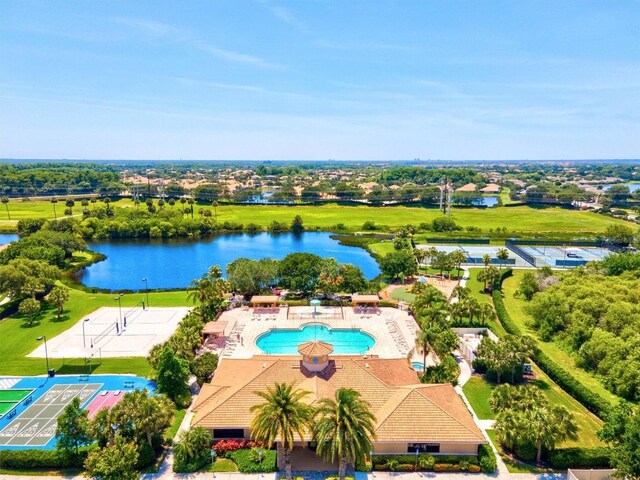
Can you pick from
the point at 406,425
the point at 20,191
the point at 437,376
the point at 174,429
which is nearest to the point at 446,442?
the point at 406,425

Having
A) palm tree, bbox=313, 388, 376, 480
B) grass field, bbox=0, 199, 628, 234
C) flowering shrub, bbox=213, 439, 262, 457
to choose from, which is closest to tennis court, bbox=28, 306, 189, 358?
flowering shrub, bbox=213, 439, 262, 457

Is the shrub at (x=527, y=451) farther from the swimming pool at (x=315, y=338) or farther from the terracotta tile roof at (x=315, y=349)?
the swimming pool at (x=315, y=338)

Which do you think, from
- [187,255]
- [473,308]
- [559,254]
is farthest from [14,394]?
[559,254]

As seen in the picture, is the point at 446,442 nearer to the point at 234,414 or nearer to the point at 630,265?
the point at 234,414

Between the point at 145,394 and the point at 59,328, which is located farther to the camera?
the point at 59,328

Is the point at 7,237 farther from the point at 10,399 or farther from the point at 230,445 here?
the point at 230,445

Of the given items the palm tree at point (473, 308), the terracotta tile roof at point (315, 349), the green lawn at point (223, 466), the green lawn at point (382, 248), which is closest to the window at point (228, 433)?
the green lawn at point (223, 466)
